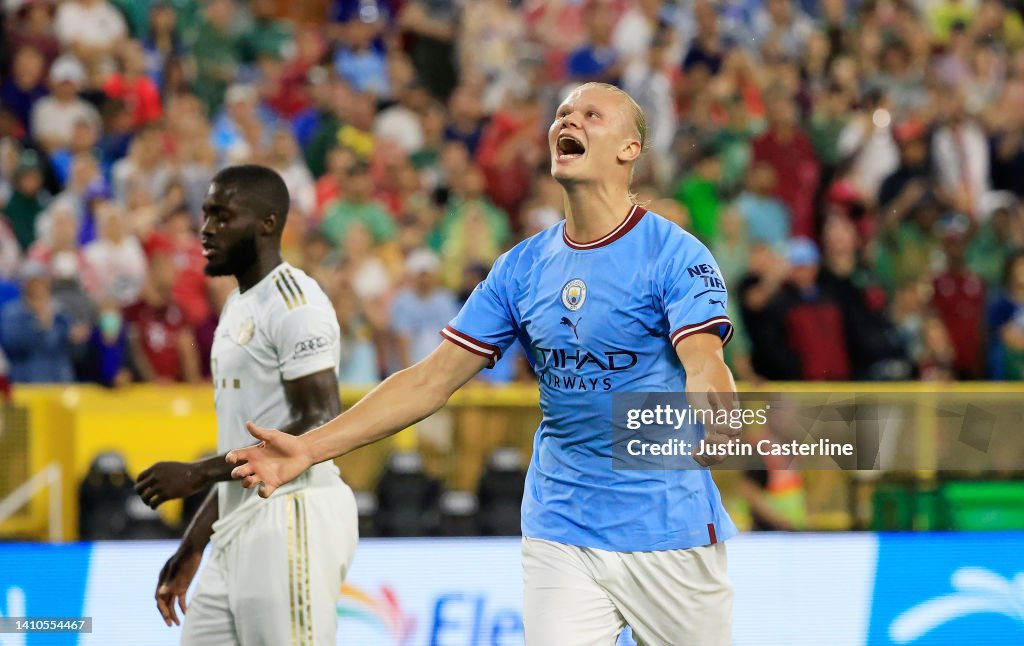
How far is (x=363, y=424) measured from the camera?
4.34 m

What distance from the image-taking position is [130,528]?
30.4 feet

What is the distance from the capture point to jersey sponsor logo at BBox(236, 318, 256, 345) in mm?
5086

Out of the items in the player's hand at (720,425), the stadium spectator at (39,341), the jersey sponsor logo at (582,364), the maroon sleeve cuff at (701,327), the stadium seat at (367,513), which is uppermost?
the stadium spectator at (39,341)

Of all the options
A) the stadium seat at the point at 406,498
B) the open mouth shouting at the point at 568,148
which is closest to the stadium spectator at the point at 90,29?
the stadium seat at the point at 406,498

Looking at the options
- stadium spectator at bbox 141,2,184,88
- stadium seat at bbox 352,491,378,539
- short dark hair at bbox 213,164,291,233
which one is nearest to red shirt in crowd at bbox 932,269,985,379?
stadium seat at bbox 352,491,378,539

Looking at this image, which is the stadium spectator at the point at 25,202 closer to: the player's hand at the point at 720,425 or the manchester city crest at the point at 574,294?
the manchester city crest at the point at 574,294

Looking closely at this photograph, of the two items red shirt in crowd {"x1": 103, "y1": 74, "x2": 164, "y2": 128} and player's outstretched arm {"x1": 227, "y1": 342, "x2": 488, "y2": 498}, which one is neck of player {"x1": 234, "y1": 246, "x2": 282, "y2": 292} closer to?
player's outstretched arm {"x1": 227, "y1": 342, "x2": 488, "y2": 498}

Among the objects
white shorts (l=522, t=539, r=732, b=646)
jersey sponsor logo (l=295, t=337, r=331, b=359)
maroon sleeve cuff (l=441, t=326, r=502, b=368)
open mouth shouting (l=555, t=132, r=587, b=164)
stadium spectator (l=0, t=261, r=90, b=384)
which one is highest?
stadium spectator (l=0, t=261, r=90, b=384)

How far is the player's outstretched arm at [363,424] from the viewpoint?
3.96 m

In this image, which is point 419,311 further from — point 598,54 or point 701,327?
point 701,327

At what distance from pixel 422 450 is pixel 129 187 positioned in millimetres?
3845

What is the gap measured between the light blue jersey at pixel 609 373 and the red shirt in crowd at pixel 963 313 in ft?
25.4

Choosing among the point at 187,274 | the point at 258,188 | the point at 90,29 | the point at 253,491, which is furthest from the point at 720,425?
the point at 90,29

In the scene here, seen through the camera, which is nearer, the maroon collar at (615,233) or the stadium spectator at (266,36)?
the maroon collar at (615,233)
